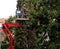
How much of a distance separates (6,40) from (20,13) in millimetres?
2143

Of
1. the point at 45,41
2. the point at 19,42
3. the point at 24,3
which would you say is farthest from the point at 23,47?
the point at 24,3

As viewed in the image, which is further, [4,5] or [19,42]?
[4,5]

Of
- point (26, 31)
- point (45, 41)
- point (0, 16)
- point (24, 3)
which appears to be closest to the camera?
point (45, 41)

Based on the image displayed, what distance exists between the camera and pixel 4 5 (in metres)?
22.0

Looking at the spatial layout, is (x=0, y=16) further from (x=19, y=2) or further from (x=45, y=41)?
(x=45, y=41)

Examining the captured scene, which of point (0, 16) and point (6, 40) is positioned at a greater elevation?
point (0, 16)

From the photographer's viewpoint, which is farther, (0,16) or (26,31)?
(0,16)

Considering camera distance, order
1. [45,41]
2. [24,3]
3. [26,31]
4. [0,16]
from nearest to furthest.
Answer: [45,41] < [26,31] < [24,3] < [0,16]

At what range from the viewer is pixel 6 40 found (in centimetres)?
2025

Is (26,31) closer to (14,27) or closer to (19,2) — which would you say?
(14,27)

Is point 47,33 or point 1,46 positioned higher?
point 47,33

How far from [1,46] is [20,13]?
8.82ft

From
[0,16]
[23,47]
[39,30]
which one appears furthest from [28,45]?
[0,16]

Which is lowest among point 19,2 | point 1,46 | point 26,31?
point 1,46
